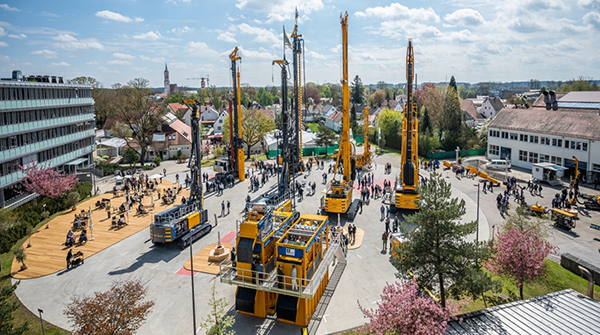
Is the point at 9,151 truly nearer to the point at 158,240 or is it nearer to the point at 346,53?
the point at 158,240

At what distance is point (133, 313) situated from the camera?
524 inches

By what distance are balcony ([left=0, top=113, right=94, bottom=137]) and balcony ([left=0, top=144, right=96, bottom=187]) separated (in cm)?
350

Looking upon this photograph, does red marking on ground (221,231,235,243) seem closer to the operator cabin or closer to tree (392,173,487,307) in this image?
tree (392,173,487,307)

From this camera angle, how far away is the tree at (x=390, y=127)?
2562 inches

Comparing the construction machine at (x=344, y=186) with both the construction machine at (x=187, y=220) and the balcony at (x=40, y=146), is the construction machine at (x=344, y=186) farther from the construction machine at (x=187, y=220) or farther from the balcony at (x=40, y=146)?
the balcony at (x=40, y=146)

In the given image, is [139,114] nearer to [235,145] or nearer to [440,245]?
[235,145]

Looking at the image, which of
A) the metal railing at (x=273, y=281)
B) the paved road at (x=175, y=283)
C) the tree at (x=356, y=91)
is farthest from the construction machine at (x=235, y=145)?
the tree at (x=356, y=91)

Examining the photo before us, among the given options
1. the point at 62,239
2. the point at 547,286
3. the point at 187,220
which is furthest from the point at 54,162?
the point at 547,286

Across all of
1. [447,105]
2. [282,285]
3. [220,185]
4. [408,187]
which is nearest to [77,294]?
[282,285]

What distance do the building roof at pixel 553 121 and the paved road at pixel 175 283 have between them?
1894 cm

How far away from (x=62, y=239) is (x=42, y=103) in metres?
17.8

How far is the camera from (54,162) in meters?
39.1

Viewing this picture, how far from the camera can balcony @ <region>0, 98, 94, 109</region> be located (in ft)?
106

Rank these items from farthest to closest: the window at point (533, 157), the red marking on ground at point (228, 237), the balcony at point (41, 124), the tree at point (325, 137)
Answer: the tree at point (325, 137) → the window at point (533, 157) → the balcony at point (41, 124) → the red marking on ground at point (228, 237)
